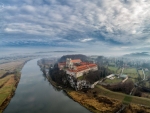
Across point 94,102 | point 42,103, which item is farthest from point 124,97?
point 42,103

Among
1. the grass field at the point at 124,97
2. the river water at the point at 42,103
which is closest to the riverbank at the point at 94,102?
the river water at the point at 42,103

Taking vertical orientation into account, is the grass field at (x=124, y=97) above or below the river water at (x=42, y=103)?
above

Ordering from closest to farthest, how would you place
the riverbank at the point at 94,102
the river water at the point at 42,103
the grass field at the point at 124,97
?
the riverbank at the point at 94,102 → the river water at the point at 42,103 → the grass field at the point at 124,97

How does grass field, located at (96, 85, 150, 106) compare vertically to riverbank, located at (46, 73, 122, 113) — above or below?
above

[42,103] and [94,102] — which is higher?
[94,102]

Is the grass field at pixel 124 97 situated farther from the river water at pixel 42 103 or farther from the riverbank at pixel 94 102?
the river water at pixel 42 103

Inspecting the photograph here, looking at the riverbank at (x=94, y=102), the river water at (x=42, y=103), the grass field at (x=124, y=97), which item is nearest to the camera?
the riverbank at (x=94, y=102)

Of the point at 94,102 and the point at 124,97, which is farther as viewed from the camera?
the point at 124,97

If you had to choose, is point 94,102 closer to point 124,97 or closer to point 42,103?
point 124,97

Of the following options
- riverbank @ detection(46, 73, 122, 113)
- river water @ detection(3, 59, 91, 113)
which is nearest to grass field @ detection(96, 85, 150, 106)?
riverbank @ detection(46, 73, 122, 113)

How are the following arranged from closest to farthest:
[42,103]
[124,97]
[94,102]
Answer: [42,103] → [94,102] → [124,97]

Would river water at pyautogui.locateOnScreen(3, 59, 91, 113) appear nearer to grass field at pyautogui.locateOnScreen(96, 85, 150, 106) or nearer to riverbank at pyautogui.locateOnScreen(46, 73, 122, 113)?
riverbank at pyautogui.locateOnScreen(46, 73, 122, 113)
